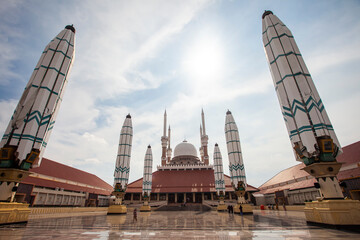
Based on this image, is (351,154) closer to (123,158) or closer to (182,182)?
(123,158)

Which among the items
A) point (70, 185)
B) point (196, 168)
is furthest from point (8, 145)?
point (196, 168)

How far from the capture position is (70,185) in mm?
30391

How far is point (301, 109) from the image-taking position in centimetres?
1128

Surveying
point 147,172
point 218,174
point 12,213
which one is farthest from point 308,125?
point 147,172

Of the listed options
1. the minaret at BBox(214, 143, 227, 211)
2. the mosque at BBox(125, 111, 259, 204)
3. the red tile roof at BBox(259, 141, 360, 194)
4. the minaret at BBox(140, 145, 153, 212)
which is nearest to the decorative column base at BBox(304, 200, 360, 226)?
the red tile roof at BBox(259, 141, 360, 194)

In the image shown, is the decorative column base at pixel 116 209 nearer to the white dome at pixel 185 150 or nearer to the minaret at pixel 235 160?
the minaret at pixel 235 160

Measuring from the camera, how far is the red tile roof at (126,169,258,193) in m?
40.3

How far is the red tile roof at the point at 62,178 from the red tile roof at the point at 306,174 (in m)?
34.1

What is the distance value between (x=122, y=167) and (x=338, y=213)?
2085cm

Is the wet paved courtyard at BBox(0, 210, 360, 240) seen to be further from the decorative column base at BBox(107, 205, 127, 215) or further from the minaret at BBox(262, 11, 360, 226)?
the decorative column base at BBox(107, 205, 127, 215)

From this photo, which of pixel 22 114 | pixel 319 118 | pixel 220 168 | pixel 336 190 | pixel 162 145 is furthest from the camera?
pixel 162 145

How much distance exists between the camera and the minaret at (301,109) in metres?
9.73

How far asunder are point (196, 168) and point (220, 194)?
2150 cm

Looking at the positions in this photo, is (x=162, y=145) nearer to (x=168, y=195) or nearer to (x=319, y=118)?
(x=168, y=195)
